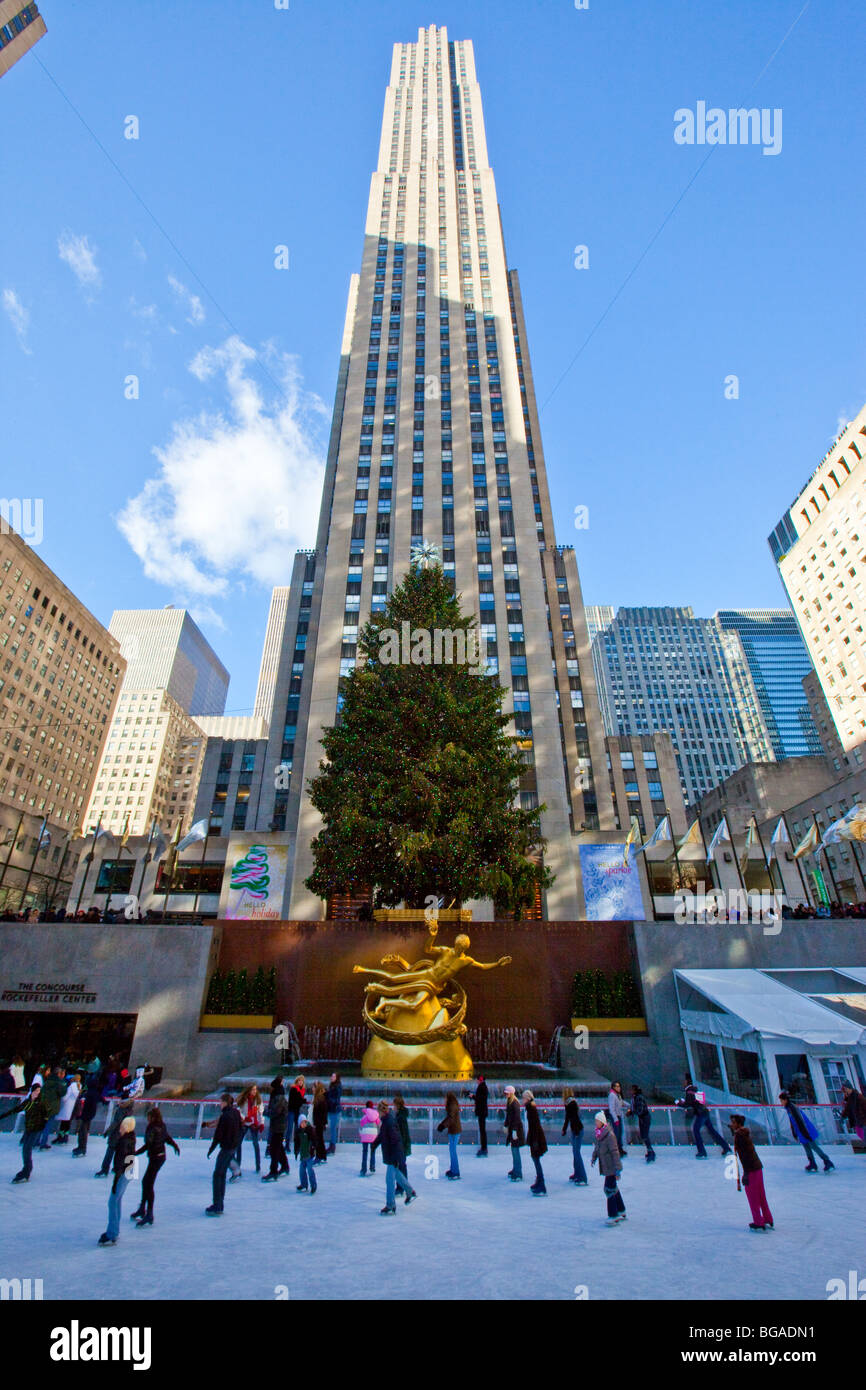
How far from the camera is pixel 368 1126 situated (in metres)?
13.5

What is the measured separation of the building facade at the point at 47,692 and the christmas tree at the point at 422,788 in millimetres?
74990

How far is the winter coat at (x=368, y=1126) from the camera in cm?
1340

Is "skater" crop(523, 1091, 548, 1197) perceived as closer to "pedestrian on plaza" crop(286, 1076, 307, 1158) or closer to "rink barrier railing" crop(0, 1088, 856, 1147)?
"rink barrier railing" crop(0, 1088, 856, 1147)

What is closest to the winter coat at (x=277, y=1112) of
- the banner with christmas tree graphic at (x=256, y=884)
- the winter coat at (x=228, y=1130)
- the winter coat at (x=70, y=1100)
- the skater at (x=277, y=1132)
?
the skater at (x=277, y=1132)

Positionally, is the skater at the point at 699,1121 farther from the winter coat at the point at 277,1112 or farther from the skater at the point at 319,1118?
the winter coat at the point at 277,1112

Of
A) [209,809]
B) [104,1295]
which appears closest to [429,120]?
[209,809]

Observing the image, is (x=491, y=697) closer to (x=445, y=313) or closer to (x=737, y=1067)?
(x=737, y=1067)

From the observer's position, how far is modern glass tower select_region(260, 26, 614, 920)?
5175 cm

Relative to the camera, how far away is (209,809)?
72.6m

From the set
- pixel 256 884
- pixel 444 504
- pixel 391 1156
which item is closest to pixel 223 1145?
pixel 391 1156

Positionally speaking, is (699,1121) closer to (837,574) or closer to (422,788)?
(422,788)

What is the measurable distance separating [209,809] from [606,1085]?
200 feet

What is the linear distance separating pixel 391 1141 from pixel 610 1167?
131 inches
